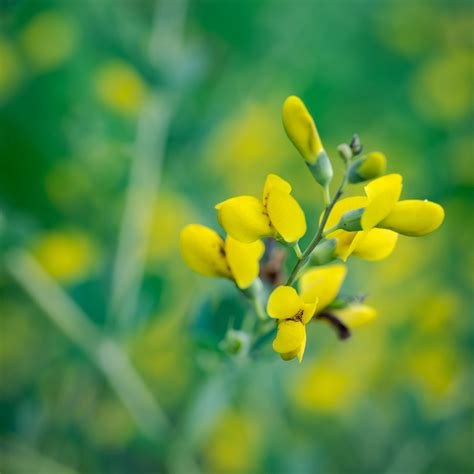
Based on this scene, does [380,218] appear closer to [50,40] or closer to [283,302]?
[283,302]

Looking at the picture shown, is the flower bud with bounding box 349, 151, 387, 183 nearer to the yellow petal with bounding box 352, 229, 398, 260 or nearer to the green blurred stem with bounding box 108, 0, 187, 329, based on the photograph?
the yellow petal with bounding box 352, 229, 398, 260

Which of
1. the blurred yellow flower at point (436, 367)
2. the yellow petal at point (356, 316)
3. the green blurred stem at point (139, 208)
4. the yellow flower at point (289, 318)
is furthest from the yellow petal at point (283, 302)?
the blurred yellow flower at point (436, 367)

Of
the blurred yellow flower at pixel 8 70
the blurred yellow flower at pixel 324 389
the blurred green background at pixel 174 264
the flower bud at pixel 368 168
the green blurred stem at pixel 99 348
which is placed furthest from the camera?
the blurred yellow flower at pixel 8 70

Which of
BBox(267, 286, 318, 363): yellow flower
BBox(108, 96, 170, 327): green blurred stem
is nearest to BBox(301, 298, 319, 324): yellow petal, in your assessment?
BBox(267, 286, 318, 363): yellow flower

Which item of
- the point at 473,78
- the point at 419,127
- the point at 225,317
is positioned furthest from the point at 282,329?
the point at 473,78

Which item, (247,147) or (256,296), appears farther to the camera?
(247,147)

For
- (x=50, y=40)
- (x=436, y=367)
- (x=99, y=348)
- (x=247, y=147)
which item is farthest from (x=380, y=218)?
(x=50, y=40)

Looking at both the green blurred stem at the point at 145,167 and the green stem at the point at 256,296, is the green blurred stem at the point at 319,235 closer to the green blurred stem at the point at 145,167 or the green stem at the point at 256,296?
the green stem at the point at 256,296
